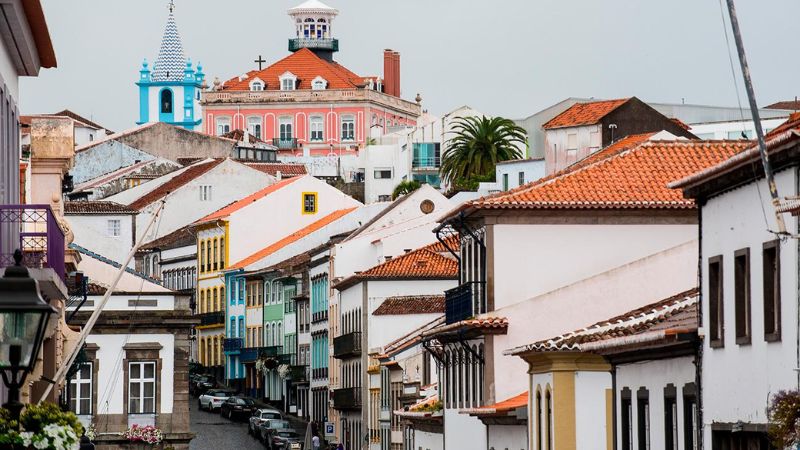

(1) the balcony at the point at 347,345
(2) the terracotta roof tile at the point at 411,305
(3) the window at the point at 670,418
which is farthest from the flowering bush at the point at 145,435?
(3) the window at the point at 670,418

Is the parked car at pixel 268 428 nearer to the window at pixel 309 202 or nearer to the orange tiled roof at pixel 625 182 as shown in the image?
the window at pixel 309 202

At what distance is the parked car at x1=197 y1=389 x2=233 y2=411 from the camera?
112250 mm

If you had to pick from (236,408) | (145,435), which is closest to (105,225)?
(236,408)

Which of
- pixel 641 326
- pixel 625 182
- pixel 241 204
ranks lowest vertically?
pixel 641 326

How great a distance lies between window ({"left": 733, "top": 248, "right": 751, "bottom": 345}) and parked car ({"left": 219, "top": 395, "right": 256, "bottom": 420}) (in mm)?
82681

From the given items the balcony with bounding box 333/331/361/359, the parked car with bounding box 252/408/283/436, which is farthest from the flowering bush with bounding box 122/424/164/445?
the parked car with bounding box 252/408/283/436

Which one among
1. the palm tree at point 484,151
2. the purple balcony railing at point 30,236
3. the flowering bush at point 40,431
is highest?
the palm tree at point 484,151

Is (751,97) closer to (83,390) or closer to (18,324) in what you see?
(18,324)

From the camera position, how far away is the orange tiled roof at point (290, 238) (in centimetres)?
12406

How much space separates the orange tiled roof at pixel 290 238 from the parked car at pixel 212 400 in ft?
39.2

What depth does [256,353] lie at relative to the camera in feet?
415

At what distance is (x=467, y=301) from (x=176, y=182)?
89.1 meters

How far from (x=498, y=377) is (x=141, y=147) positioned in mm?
113460

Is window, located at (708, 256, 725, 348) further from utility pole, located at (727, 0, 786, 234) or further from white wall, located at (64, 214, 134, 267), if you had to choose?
white wall, located at (64, 214, 134, 267)
